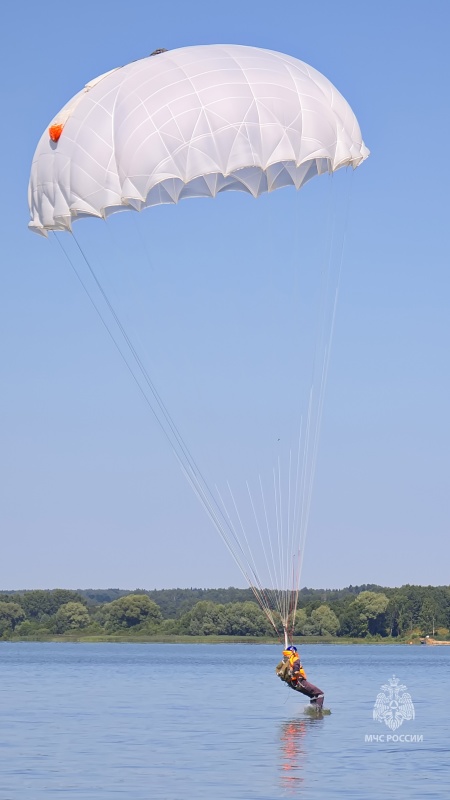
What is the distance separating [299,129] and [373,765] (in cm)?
1034

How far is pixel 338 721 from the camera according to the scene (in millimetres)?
29094

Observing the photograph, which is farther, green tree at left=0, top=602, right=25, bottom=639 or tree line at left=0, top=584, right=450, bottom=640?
green tree at left=0, top=602, right=25, bottom=639

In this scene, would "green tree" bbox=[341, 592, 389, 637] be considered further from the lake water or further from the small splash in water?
the small splash in water

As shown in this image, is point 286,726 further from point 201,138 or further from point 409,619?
point 409,619

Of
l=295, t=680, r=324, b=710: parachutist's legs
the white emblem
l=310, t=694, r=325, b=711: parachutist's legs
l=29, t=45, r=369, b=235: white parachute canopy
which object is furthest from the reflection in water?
l=29, t=45, r=369, b=235: white parachute canopy

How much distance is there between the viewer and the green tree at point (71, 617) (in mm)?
103188

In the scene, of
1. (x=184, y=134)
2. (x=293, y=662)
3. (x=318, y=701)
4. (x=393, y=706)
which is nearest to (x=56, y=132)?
(x=184, y=134)

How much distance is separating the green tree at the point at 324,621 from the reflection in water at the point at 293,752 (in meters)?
58.0

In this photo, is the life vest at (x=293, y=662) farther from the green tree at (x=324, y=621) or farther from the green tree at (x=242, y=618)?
the green tree at (x=324, y=621)

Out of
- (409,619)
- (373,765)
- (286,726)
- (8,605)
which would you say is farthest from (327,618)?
(373,765)

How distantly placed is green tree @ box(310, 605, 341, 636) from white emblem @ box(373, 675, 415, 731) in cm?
4144

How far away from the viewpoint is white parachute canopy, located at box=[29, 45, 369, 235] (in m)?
22.1

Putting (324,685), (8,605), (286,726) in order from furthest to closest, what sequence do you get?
(8,605) < (324,685) < (286,726)

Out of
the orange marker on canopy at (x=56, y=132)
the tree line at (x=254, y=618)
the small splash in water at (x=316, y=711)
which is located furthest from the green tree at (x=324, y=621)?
the orange marker on canopy at (x=56, y=132)
